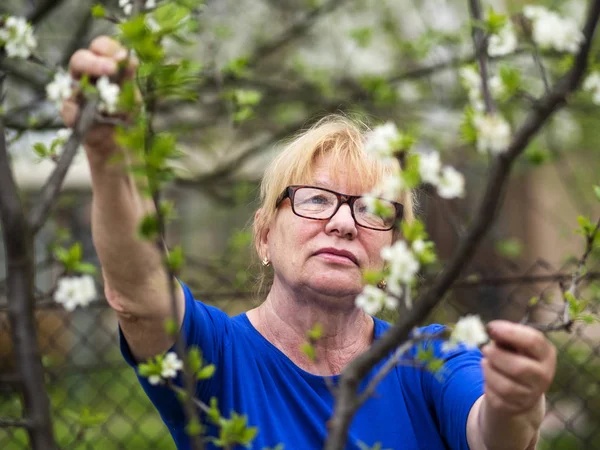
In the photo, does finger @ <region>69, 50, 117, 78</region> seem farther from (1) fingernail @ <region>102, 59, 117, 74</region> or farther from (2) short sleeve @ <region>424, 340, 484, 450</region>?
(2) short sleeve @ <region>424, 340, 484, 450</region>

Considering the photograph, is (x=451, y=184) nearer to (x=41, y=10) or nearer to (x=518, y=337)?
Answer: (x=518, y=337)

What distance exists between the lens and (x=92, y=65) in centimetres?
115

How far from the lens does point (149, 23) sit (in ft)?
4.58

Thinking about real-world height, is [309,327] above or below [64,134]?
below

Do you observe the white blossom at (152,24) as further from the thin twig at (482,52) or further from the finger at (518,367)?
the finger at (518,367)

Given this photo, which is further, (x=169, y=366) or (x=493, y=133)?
(x=169, y=366)

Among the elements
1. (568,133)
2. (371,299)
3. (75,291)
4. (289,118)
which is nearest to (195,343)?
(75,291)

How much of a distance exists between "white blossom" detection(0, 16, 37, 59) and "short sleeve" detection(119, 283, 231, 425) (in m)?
0.66

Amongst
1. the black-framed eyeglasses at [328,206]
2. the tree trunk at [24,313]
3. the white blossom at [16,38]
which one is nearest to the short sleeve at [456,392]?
the black-framed eyeglasses at [328,206]

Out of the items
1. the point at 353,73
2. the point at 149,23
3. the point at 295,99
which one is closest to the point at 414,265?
the point at 149,23

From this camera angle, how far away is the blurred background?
3697mm

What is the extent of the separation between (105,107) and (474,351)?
1305 millimetres

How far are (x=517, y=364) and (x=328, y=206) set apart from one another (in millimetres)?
865

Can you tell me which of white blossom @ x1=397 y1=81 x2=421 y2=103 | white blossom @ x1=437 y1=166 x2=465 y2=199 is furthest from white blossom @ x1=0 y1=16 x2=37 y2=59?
white blossom @ x1=397 y1=81 x2=421 y2=103
